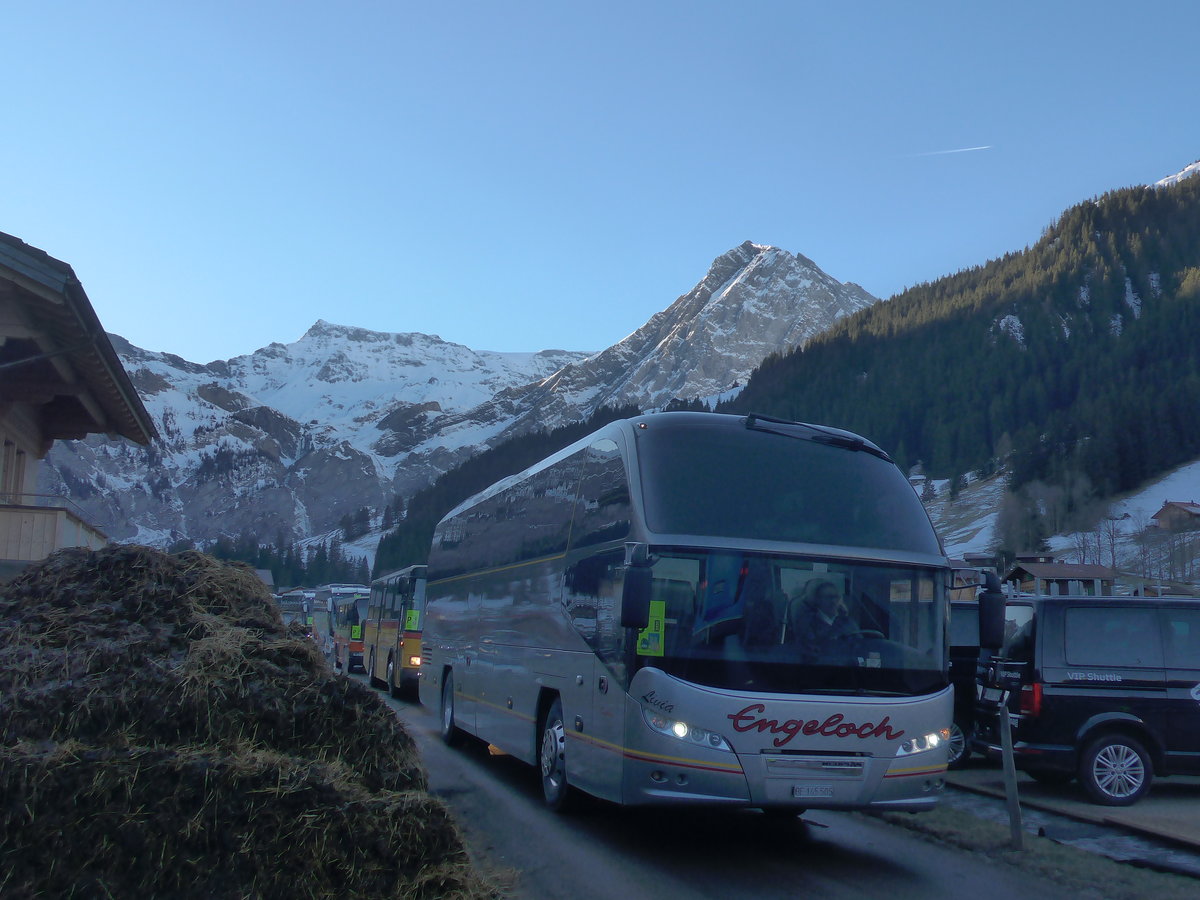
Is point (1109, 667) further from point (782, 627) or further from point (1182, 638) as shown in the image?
point (782, 627)

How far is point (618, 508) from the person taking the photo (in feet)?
26.9

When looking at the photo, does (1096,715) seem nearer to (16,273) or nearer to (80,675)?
(80,675)

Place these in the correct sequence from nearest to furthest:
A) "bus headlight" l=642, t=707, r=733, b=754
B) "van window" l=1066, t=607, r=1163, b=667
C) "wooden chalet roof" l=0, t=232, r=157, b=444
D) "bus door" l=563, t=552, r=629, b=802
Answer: "bus headlight" l=642, t=707, r=733, b=754 < "bus door" l=563, t=552, r=629, b=802 < "van window" l=1066, t=607, r=1163, b=667 < "wooden chalet roof" l=0, t=232, r=157, b=444

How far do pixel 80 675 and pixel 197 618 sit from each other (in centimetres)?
79

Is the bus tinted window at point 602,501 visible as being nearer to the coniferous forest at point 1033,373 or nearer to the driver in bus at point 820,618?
the driver in bus at point 820,618

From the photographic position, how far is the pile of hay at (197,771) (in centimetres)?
467

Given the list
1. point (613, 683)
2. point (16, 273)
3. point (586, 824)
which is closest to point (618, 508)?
point (613, 683)

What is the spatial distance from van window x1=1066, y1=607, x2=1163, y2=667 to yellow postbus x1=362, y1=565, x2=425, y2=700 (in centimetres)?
1348

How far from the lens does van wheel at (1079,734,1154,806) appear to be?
9953 millimetres

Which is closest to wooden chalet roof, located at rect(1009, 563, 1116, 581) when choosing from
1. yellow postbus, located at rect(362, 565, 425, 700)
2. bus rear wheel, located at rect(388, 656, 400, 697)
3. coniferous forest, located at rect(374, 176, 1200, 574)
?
yellow postbus, located at rect(362, 565, 425, 700)

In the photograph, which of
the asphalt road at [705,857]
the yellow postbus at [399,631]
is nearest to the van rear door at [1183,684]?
the asphalt road at [705,857]

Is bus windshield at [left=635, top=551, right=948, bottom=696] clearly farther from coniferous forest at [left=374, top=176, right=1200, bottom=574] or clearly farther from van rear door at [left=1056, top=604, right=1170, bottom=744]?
coniferous forest at [left=374, top=176, right=1200, bottom=574]

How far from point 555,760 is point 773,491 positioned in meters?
3.15

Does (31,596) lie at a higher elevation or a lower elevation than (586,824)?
higher
